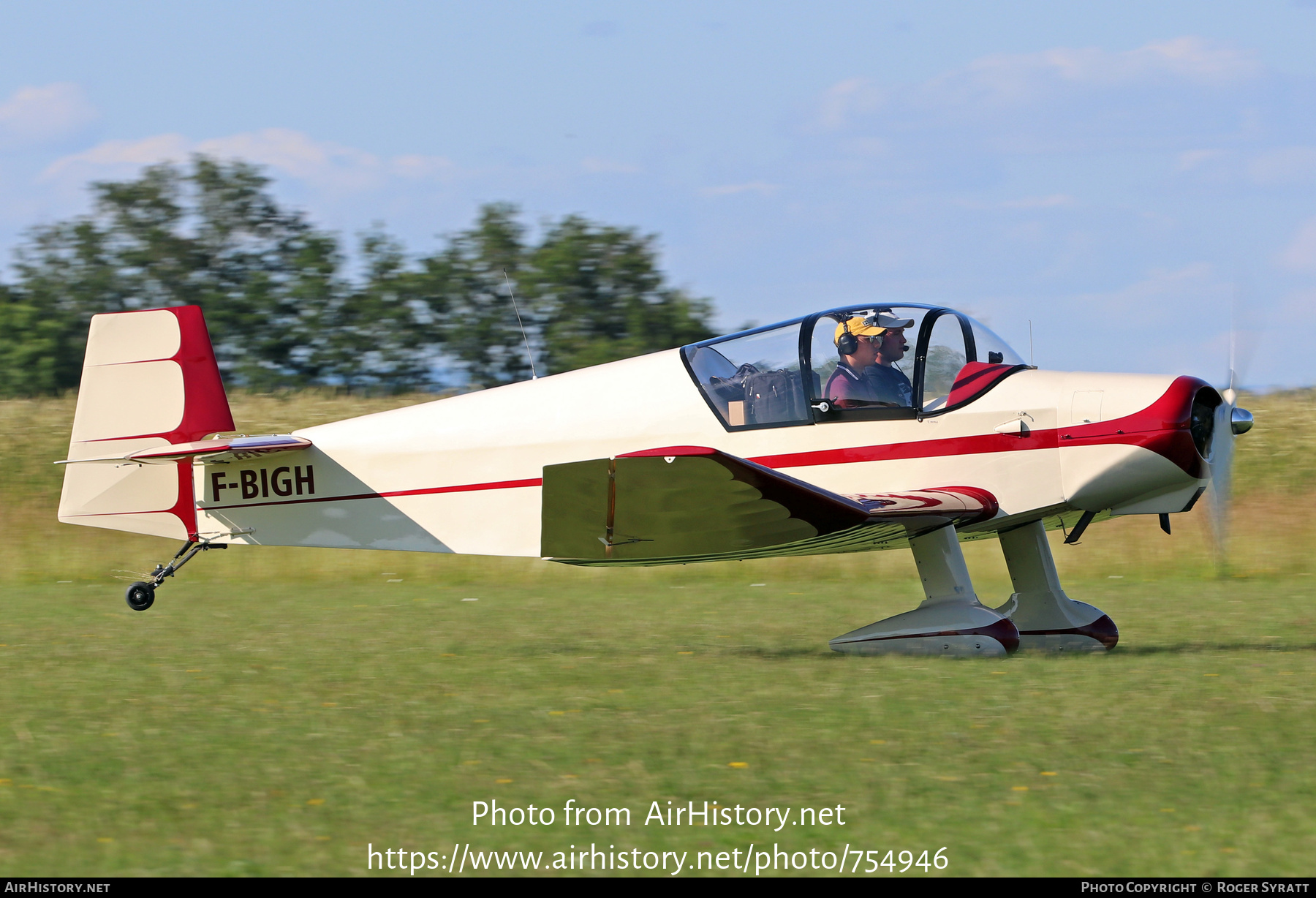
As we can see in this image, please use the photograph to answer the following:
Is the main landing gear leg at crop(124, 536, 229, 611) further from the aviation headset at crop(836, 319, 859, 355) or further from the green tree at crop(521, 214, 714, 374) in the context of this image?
the green tree at crop(521, 214, 714, 374)

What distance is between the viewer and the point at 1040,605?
885 centimetres

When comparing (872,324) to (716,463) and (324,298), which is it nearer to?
(716,463)

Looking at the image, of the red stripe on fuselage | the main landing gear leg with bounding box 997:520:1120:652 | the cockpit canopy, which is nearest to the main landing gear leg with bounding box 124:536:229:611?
the red stripe on fuselage

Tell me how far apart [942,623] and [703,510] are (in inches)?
69.3

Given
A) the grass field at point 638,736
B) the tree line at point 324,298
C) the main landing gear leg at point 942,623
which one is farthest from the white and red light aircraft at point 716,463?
the tree line at point 324,298

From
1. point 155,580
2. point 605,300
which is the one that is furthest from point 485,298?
point 155,580

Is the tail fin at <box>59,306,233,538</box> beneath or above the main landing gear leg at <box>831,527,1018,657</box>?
above

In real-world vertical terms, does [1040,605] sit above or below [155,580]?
below

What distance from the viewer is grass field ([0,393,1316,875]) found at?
Result: 4070 mm

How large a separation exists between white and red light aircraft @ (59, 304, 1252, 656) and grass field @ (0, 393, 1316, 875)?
0.83 m

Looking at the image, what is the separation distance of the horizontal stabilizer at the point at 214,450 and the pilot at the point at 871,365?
414 centimetres

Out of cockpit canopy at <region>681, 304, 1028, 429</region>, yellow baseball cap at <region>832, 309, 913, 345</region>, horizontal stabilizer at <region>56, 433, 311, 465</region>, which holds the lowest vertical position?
horizontal stabilizer at <region>56, 433, 311, 465</region>

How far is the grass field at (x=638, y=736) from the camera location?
4070 millimetres

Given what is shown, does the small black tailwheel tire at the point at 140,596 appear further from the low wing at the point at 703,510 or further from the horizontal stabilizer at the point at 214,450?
the low wing at the point at 703,510
